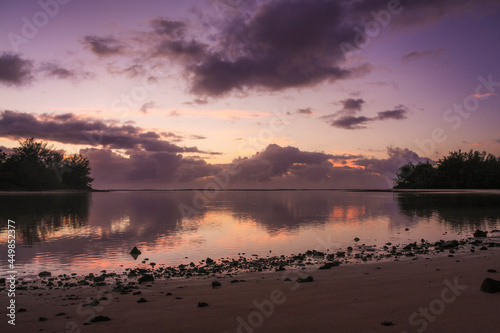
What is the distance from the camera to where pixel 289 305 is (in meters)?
11.1

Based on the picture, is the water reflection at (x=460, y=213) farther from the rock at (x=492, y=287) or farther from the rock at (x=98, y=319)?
the rock at (x=98, y=319)

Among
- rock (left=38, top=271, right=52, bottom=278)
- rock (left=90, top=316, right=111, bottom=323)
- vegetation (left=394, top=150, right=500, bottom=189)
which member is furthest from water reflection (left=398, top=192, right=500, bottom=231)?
vegetation (left=394, top=150, right=500, bottom=189)

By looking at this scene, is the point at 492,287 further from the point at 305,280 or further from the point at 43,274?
the point at 43,274

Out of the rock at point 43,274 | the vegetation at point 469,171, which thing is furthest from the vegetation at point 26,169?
the vegetation at point 469,171

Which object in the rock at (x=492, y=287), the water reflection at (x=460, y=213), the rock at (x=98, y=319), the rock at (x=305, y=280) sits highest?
the rock at (x=492, y=287)

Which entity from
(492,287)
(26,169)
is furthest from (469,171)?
(26,169)

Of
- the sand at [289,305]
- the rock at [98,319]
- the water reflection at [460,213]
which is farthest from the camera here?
the water reflection at [460,213]

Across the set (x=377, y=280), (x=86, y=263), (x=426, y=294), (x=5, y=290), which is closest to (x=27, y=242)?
(x=86, y=263)

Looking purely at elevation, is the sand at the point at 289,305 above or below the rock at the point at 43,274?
above

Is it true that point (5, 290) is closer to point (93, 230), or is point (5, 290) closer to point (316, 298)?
point (316, 298)

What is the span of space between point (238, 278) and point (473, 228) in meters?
32.4

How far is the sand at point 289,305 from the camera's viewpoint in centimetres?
917

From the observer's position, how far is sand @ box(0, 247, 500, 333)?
9172 mm

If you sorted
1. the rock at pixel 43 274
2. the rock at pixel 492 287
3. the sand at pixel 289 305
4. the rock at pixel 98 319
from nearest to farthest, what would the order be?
the sand at pixel 289 305 < the rock at pixel 98 319 < the rock at pixel 492 287 < the rock at pixel 43 274
